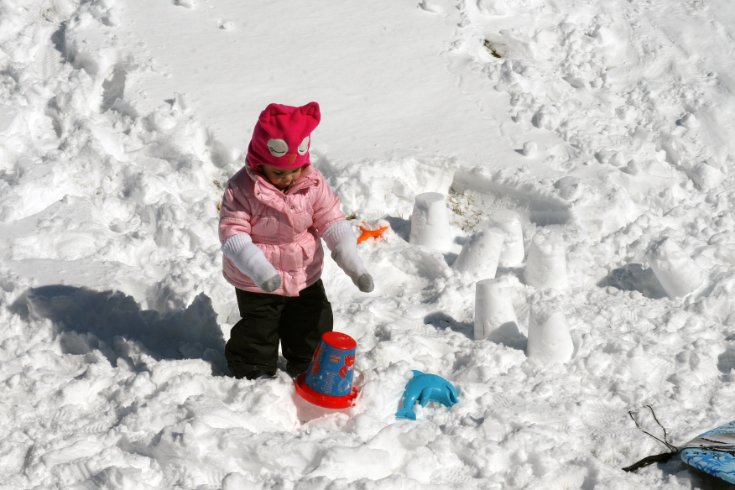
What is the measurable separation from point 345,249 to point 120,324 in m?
1.03

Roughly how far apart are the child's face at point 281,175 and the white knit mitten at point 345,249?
0.23 metres

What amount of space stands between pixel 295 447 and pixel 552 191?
2.29 metres

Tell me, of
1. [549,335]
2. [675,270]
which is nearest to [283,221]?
[549,335]

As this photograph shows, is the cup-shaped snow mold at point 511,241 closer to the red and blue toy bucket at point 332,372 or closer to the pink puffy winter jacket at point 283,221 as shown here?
the pink puffy winter jacket at point 283,221

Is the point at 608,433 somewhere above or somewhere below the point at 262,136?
below

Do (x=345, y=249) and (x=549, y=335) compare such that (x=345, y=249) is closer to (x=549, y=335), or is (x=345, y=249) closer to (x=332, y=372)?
(x=332, y=372)

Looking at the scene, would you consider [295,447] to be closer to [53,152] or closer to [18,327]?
[18,327]

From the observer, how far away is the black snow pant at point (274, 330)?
3.26 m

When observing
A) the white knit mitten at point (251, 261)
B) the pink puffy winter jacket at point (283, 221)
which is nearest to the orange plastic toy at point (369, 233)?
the pink puffy winter jacket at point (283, 221)

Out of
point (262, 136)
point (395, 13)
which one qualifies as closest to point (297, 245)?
point (262, 136)

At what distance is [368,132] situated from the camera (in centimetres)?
501

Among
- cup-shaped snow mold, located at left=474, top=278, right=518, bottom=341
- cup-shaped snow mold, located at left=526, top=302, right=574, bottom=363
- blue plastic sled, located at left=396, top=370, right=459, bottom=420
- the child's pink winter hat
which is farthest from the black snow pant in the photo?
cup-shaped snow mold, located at left=526, top=302, right=574, bottom=363

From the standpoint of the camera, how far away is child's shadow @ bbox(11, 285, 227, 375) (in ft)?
11.7

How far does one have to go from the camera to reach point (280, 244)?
3.20 metres
